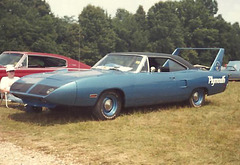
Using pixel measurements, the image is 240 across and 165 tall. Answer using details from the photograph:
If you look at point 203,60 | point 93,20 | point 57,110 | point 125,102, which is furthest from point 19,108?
point 203,60

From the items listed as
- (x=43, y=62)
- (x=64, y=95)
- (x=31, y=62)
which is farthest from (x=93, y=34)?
(x=64, y=95)

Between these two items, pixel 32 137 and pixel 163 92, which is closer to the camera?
pixel 32 137

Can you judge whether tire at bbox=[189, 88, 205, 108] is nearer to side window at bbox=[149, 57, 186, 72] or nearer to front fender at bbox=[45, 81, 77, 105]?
side window at bbox=[149, 57, 186, 72]

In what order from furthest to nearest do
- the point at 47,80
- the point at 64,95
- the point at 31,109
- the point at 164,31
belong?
the point at 164,31 → the point at 31,109 → the point at 47,80 → the point at 64,95

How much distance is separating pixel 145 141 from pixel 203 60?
67.7 m

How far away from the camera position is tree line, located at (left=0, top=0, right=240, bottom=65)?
4866 centimetres

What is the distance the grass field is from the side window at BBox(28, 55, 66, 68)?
3.21 meters

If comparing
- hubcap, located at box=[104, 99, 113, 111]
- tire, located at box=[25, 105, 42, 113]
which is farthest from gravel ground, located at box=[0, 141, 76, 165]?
tire, located at box=[25, 105, 42, 113]

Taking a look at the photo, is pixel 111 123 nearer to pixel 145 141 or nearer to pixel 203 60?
pixel 145 141

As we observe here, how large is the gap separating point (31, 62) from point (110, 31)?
A: 5184 centimetres

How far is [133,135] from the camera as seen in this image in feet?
19.9

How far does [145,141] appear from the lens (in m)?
5.68

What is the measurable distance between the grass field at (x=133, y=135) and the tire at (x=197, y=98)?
Answer: 28.5 inches

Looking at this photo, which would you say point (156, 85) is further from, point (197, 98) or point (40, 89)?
point (40, 89)
